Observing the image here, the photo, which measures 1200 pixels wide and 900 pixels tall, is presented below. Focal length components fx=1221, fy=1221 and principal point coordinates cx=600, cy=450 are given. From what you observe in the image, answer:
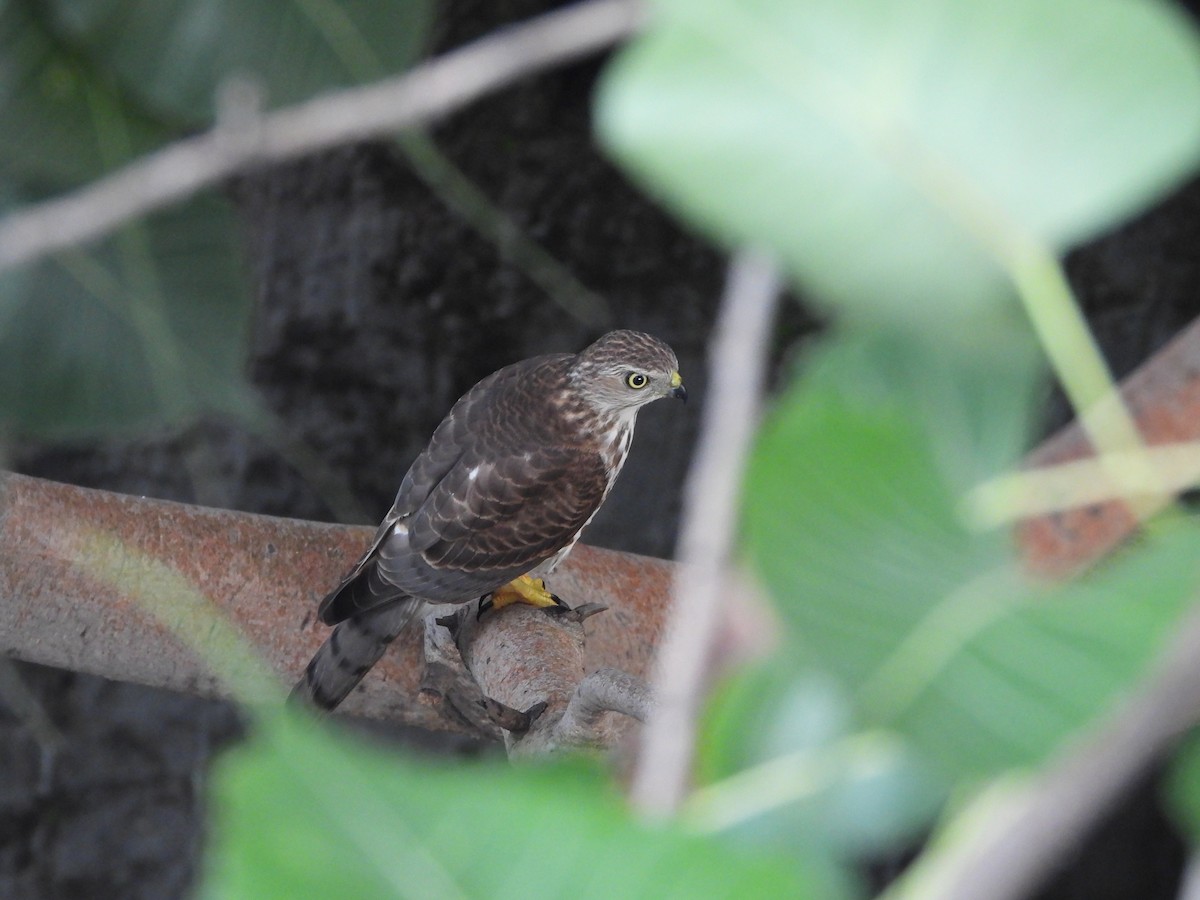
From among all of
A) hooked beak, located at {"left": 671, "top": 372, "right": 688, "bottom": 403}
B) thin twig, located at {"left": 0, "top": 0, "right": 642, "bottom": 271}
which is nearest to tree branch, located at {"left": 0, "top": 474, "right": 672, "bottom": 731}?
hooked beak, located at {"left": 671, "top": 372, "right": 688, "bottom": 403}

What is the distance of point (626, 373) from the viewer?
1809mm

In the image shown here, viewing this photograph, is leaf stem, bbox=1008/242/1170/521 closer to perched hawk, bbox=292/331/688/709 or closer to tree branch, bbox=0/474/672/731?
tree branch, bbox=0/474/672/731

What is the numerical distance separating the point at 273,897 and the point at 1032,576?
0.50ft

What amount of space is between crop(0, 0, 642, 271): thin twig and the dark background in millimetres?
1996

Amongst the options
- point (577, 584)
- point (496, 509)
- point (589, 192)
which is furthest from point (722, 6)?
point (589, 192)

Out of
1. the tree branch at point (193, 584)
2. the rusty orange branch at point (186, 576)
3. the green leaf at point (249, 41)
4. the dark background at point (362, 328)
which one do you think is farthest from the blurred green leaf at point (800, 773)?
the dark background at point (362, 328)

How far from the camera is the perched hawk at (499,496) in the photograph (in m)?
1.54

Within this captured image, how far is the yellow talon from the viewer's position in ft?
5.76

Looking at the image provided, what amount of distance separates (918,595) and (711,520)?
0.12 ft

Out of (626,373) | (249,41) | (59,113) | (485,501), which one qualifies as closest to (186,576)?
(485,501)

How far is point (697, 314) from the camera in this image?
2414mm

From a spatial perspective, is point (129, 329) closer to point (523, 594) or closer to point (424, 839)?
point (424, 839)

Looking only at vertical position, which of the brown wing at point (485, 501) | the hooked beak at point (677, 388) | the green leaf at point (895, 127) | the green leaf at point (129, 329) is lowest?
the brown wing at point (485, 501)

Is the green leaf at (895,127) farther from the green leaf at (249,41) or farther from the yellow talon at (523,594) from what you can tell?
the yellow talon at (523,594)
